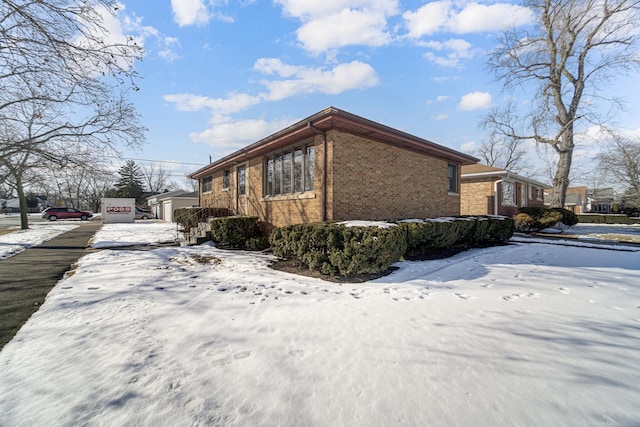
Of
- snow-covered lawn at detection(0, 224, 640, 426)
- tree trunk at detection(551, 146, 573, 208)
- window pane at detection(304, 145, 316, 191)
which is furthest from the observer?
tree trunk at detection(551, 146, 573, 208)

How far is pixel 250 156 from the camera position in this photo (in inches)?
456

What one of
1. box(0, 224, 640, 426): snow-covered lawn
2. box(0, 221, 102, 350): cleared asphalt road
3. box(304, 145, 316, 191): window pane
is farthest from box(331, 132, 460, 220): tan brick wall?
box(0, 221, 102, 350): cleared asphalt road

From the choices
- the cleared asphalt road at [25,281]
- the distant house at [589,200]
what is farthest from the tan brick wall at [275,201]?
the distant house at [589,200]

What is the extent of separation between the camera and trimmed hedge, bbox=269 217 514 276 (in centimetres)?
566

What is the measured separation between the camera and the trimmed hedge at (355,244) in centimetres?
566

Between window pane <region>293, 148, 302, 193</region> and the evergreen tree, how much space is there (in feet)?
178

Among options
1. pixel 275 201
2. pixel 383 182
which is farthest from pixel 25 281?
pixel 383 182

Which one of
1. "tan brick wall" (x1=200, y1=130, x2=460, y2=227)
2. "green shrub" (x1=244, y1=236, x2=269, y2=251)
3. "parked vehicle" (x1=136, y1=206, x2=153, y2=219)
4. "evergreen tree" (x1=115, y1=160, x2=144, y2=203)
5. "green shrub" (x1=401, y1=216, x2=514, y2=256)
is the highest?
"evergreen tree" (x1=115, y1=160, x2=144, y2=203)

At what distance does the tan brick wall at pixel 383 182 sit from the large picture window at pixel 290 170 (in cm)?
108

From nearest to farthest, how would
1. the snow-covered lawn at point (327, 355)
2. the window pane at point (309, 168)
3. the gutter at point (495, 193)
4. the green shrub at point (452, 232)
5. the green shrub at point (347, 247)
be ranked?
the snow-covered lawn at point (327, 355)
the green shrub at point (347, 247)
the green shrub at point (452, 232)
the window pane at point (309, 168)
the gutter at point (495, 193)

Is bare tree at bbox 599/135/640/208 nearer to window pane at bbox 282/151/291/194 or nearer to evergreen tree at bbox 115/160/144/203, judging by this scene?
window pane at bbox 282/151/291/194

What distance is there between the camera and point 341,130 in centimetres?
796

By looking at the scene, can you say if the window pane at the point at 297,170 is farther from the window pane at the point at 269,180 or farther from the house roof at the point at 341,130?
the window pane at the point at 269,180

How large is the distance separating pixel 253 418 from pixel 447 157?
12192 mm
